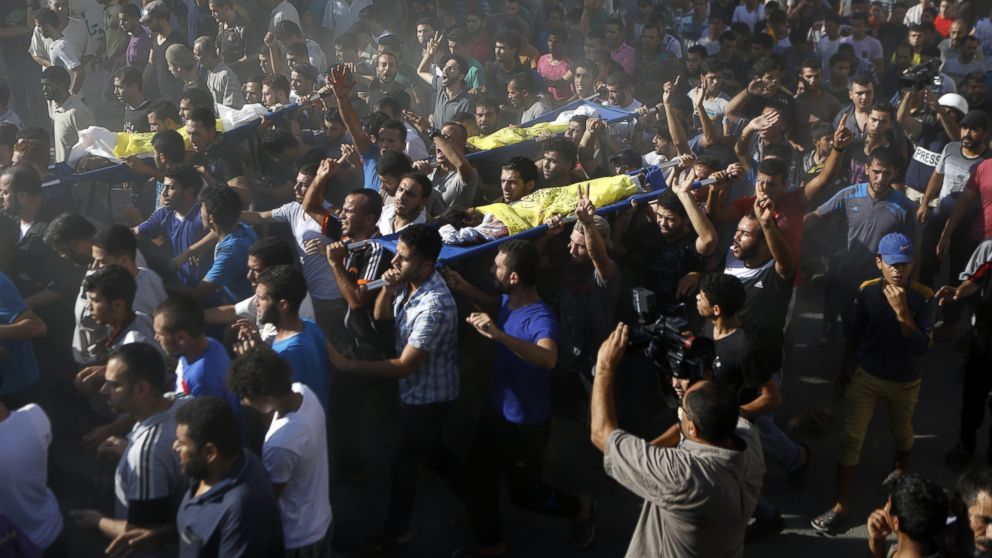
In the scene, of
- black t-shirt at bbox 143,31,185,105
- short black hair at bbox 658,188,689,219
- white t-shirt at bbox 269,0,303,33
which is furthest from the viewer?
white t-shirt at bbox 269,0,303,33

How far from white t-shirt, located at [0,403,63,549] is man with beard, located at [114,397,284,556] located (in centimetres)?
70

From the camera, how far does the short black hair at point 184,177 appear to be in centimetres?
643

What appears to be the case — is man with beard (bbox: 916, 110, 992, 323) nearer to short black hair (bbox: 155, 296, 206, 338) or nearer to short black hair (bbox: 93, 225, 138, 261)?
short black hair (bbox: 155, 296, 206, 338)

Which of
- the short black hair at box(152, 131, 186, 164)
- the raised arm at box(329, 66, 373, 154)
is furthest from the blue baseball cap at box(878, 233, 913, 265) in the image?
the short black hair at box(152, 131, 186, 164)

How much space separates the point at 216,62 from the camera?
1078 cm

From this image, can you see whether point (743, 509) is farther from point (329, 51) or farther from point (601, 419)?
point (329, 51)

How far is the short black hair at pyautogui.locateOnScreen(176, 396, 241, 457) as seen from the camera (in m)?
3.67

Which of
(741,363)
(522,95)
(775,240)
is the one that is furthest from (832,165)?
(522,95)

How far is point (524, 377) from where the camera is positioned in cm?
502

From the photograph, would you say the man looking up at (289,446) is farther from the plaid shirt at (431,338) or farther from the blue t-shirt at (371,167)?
the blue t-shirt at (371,167)

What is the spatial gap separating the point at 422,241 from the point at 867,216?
328 centimetres

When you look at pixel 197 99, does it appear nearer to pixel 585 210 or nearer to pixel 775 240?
pixel 585 210

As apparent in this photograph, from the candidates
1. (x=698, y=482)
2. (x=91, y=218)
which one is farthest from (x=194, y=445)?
(x=91, y=218)

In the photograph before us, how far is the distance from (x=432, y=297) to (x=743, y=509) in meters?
1.88
